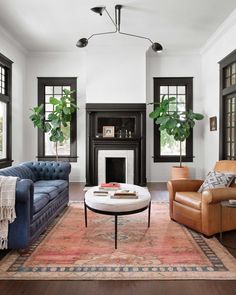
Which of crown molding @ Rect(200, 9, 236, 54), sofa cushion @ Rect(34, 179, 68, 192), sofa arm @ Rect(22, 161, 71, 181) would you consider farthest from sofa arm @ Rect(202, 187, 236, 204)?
crown molding @ Rect(200, 9, 236, 54)

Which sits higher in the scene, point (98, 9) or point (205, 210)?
point (98, 9)

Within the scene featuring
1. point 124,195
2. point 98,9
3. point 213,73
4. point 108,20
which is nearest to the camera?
point 124,195

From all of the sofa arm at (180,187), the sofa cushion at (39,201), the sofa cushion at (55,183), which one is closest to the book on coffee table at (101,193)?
the sofa cushion at (39,201)

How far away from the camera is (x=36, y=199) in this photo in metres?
3.29

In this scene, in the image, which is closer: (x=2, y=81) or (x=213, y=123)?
(x=2, y=81)

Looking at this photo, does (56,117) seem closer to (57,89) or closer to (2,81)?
(57,89)

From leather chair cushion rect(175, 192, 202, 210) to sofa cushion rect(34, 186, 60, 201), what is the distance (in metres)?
1.73

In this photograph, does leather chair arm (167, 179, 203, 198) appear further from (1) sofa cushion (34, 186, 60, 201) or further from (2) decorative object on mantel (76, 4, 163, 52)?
(2) decorative object on mantel (76, 4, 163, 52)

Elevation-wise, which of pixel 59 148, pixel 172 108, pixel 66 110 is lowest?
pixel 59 148

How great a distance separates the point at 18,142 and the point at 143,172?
3.16m

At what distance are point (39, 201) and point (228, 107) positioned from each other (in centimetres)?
426

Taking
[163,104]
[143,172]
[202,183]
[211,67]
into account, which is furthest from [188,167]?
[202,183]

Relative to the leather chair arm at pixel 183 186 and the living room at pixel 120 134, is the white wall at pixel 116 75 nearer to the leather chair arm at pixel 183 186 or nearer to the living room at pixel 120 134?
the living room at pixel 120 134

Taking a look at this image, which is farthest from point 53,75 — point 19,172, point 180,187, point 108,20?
point 180,187
